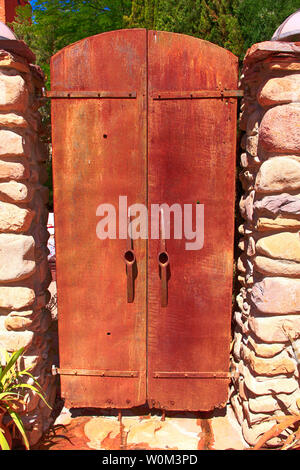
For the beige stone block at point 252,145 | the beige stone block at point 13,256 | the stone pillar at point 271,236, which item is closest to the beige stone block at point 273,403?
the stone pillar at point 271,236

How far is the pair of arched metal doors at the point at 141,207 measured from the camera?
1.94m

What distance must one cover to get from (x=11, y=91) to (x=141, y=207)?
0.90m

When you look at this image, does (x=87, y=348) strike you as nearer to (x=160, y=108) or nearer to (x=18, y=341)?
(x=18, y=341)

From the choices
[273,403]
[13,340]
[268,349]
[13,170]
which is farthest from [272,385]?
[13,170]

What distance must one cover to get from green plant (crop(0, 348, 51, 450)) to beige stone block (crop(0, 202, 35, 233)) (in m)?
0.66

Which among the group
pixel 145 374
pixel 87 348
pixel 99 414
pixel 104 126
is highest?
pixel 104 126

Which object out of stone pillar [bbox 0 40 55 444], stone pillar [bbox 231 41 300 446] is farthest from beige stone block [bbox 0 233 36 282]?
stone pillar [bbox 231 41 300 446]

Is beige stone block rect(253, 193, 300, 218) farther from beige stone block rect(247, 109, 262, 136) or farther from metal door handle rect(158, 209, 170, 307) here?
metal door handle rect(158, 209, 170, 307)

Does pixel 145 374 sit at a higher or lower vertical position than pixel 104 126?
lower

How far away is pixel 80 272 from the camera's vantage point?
6.89 feet

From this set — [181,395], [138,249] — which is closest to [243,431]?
[181,395]
